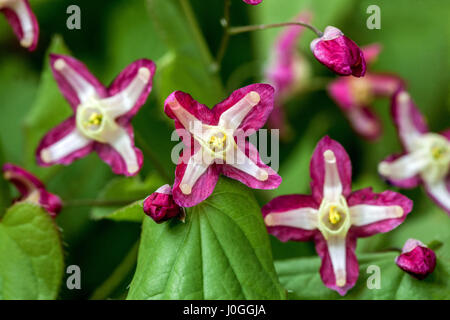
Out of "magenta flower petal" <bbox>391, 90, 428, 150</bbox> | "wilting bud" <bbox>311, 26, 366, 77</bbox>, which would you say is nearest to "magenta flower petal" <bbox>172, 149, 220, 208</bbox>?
"wilting bud" <bbox>311, 26, 366, 77</bbox>

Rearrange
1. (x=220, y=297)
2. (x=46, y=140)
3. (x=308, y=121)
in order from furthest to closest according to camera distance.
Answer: (x=308, y=121), (x=46, y=140), (x=220, y=297)

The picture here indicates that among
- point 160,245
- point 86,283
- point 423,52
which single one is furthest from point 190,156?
point 423,52

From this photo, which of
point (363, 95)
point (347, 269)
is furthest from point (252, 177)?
point (363, 95)

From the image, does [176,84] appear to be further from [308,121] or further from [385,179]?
[308,121]

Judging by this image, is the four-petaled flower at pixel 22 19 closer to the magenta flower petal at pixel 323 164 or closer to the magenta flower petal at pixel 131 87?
the magenta flower petal at pixel 131 87

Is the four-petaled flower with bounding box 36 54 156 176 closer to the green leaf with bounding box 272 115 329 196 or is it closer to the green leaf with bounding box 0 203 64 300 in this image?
the green leaf with bounding box 0 203 64 300

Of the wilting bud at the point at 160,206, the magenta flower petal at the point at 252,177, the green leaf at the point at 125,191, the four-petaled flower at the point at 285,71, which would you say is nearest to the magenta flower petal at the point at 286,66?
the four-petaled flower at the point at 285,71
